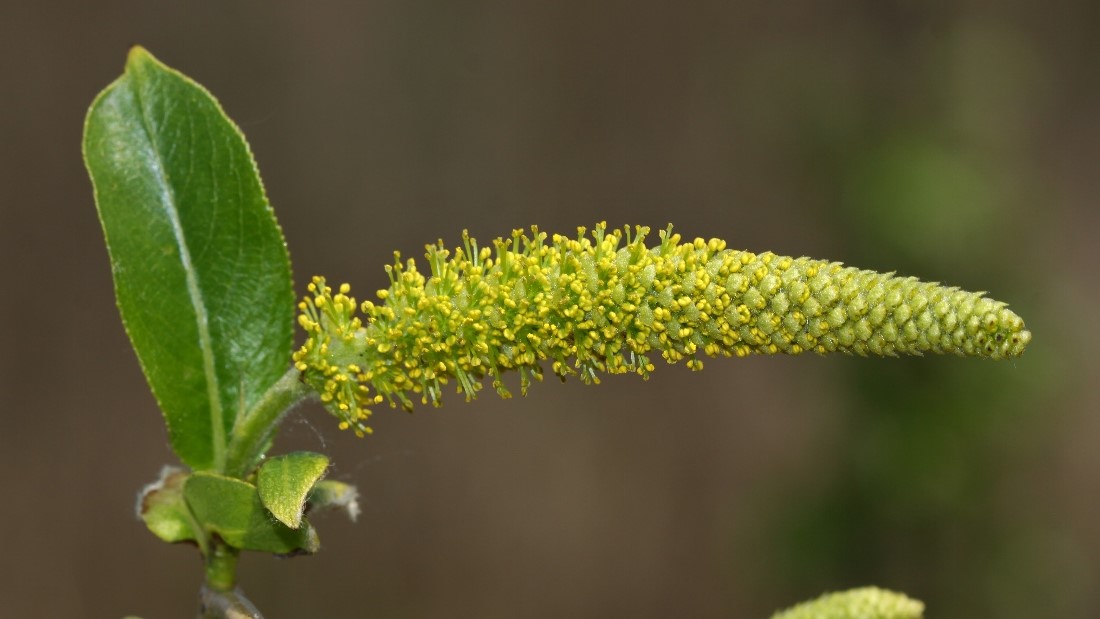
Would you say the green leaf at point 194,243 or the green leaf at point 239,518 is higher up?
the green leaf at point 194,243

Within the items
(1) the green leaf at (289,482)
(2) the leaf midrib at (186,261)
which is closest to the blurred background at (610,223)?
(2) the leaf midrib at (186,261)

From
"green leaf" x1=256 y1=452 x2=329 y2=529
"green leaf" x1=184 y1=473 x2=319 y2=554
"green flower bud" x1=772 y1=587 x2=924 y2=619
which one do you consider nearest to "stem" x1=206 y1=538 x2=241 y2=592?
"green leaf" x1=184 y1=473 x2=319 y2=554

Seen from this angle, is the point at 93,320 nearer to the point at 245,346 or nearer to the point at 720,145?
the point at 720,145

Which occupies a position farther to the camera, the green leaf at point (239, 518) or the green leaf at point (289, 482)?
the green leaf at point (239, 518)

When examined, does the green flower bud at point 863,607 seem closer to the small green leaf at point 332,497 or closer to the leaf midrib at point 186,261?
the small green leaf at point 332,497

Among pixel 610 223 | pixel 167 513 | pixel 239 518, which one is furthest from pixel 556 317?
pixel 610 223
